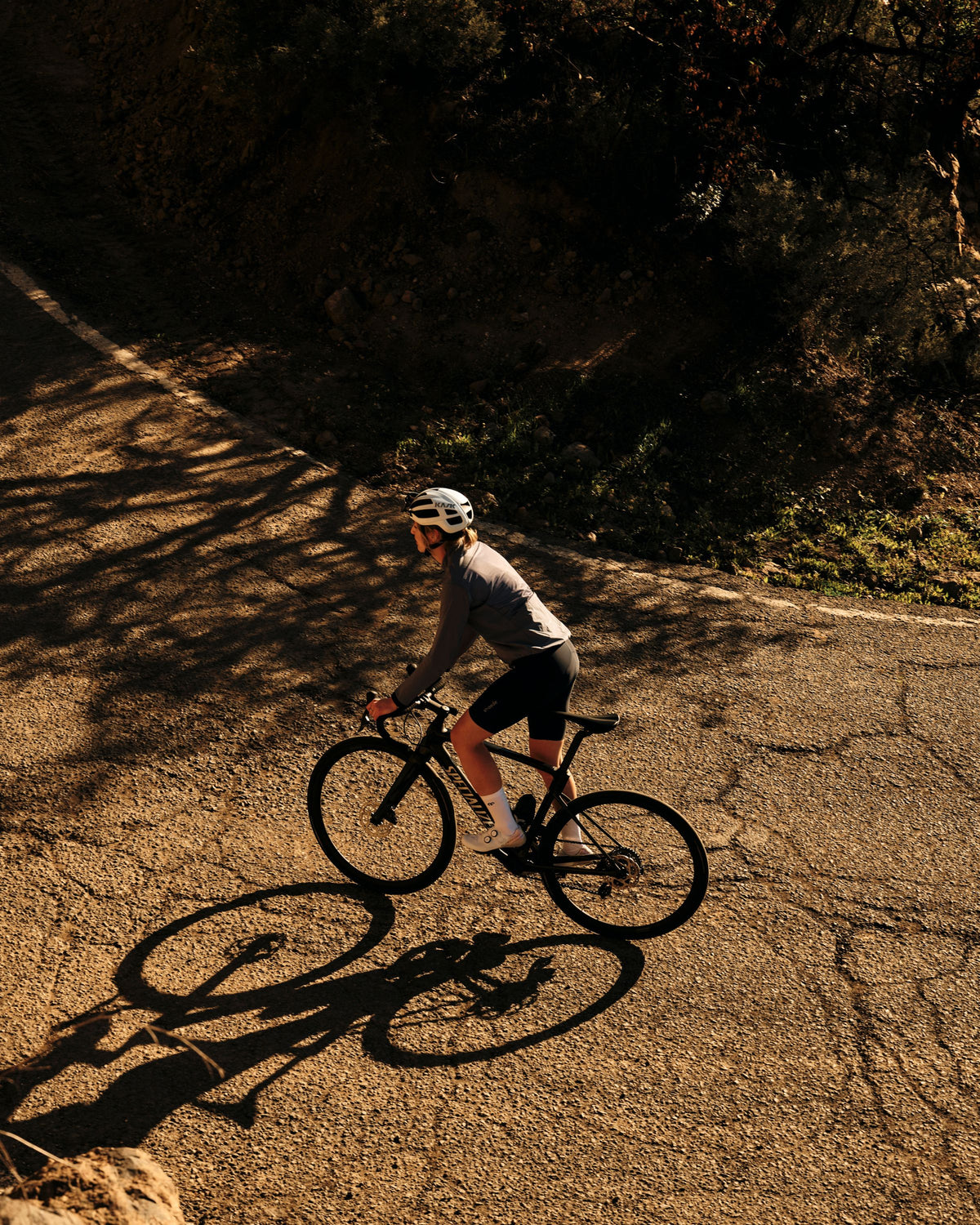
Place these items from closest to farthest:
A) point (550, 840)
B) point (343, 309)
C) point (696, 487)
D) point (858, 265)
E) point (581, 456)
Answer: point (550, 840) → point (581, 456) → point (696, 487) → point (343, 309) → point (858, 265)

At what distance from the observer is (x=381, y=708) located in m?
4.54

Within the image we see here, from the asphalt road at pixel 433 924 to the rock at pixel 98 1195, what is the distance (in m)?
0.26

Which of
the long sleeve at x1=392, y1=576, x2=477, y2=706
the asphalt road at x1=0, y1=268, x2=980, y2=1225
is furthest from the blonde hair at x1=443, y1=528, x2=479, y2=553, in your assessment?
the asphalt road at x1=0, y1=268, x2=980, y2=1225

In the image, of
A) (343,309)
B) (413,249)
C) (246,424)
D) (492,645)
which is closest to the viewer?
(492,645)

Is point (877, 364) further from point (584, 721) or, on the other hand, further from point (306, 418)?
point (584, 721)

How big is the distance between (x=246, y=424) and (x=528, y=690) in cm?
553

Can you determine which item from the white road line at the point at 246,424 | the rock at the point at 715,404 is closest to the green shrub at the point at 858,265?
the rock at the point at 715,404

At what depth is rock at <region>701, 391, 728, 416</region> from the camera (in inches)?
392

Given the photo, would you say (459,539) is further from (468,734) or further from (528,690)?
(468,734)

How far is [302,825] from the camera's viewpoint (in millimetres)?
5250

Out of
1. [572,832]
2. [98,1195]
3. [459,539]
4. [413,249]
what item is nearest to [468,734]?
[572,832]

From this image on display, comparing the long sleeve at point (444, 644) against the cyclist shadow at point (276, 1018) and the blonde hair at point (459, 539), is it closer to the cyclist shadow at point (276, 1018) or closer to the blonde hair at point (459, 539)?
the blonde hair at point (459, 539)

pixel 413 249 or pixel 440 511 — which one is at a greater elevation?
pixel 413 249

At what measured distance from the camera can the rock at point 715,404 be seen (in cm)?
997
